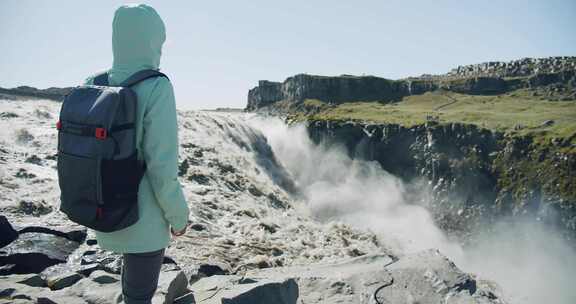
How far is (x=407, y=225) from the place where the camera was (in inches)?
1491

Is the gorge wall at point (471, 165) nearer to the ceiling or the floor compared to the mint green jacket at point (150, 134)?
nearer to the floor

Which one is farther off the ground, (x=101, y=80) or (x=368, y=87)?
(x=368, y=87)

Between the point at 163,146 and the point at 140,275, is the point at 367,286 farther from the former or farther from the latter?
the point at 163,146

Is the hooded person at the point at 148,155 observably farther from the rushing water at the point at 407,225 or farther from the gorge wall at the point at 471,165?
the gorge wall at the point at 471,165

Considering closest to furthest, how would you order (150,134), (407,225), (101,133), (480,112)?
(101,133) < (150,134) < (407,225) < (480,112)

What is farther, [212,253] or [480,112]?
[480,112]

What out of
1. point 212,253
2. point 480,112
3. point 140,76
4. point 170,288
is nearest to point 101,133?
point 140,76

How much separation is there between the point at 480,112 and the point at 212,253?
47546 mm

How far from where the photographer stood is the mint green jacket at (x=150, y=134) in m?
3.51

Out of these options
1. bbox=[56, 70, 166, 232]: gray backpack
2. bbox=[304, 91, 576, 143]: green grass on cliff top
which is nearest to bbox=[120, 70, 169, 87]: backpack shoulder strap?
bbox=[56, 70, 166, 232]: gray backpack

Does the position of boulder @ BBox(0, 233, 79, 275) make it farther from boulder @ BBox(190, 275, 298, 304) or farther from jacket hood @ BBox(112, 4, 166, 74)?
jacket hood @ BBox(112, 4, 166, 74)

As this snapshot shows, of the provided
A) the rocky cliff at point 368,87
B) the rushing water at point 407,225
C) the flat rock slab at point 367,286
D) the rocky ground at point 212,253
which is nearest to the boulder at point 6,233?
the rocky ground at point 212,253

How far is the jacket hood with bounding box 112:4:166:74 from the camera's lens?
12.0 ft

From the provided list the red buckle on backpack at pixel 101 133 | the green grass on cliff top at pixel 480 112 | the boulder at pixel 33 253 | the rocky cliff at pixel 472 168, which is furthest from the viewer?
the green grass on cliff top at pixel 480 112
